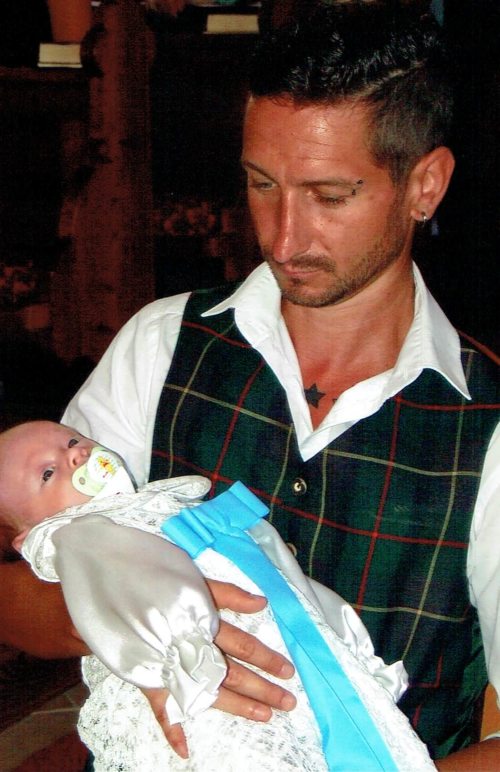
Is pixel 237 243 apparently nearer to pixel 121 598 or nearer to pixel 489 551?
pixel 489 551

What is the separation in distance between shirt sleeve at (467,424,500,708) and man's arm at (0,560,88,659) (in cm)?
58

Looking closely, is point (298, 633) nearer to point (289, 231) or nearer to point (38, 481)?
point (38, 481)

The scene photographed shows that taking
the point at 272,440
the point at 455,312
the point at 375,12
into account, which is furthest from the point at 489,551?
the point at 455,312

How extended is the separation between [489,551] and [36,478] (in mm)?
662

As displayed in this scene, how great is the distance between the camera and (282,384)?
4.30 ft

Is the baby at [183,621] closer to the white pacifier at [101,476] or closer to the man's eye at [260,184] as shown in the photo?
the white pacifier at [101,476]

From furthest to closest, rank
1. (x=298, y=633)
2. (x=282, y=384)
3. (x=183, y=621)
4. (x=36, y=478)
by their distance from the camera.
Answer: (x=282, y=384), (x=36, y=478), (x=298, y=633), (x=183, y=621)

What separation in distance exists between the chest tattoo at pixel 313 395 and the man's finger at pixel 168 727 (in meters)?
0.54

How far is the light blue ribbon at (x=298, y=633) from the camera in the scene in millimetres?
962

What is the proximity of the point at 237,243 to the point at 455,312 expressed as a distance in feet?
2.30

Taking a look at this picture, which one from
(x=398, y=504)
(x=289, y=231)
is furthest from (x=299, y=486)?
(x=289, y=231)

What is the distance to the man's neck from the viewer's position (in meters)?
1.35

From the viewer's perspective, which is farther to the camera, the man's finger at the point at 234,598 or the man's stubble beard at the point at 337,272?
the man's stubble beard at the point at 337,272

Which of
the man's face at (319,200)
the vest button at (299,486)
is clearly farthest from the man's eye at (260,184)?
the vest button at (299,486)
